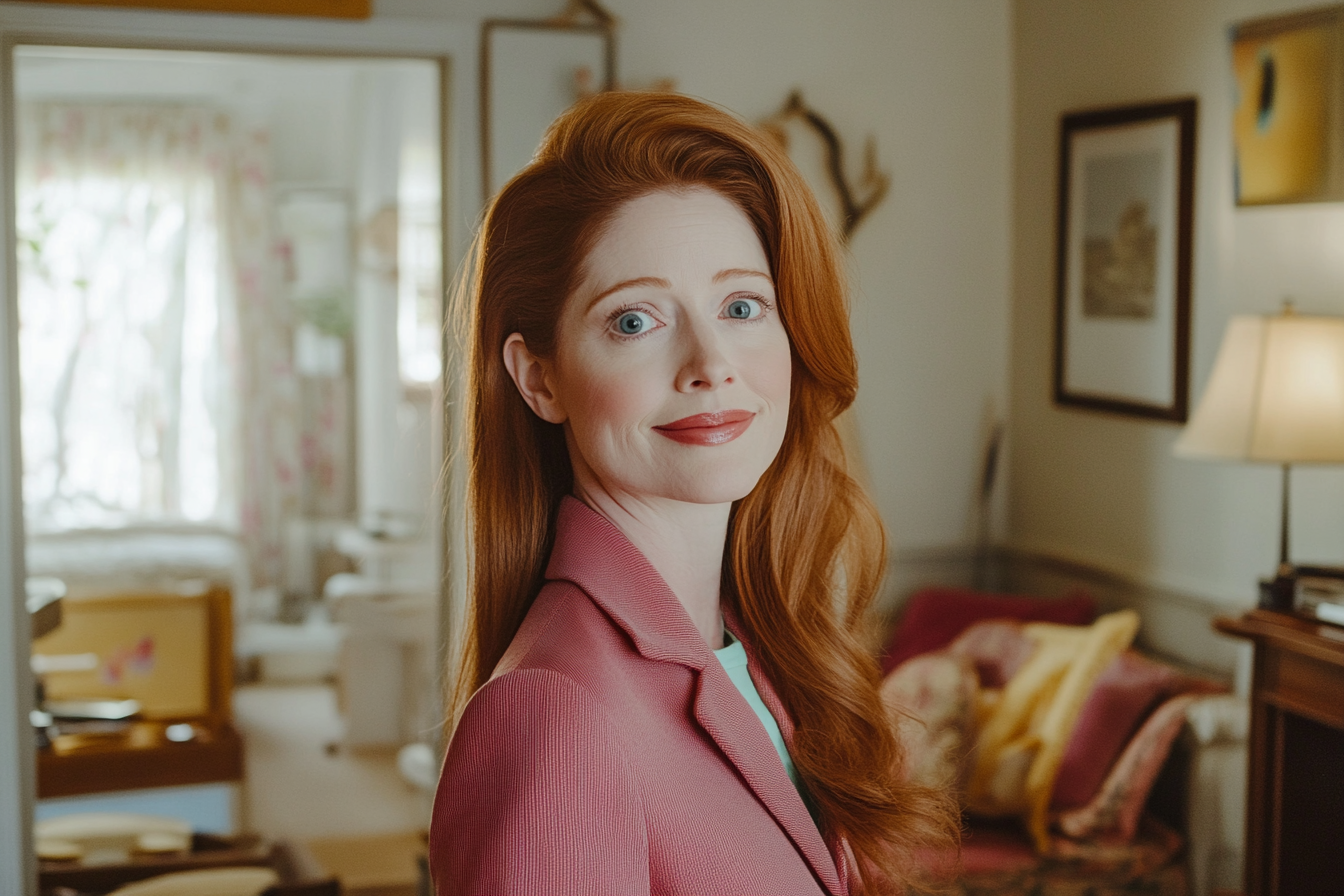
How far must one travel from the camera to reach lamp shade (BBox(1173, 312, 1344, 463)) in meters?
2.56

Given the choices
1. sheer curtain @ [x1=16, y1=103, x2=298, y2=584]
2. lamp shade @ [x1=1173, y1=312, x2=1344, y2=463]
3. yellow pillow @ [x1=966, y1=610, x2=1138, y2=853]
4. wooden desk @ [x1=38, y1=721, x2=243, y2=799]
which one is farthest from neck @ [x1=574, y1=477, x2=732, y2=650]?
sheer curtain @ [x1=16, y1=103, x2=298, y2=584]

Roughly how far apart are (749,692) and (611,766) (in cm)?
27

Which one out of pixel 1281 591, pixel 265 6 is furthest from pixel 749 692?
pixel 265 6

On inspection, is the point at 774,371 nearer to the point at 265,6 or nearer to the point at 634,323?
the point at 634,323

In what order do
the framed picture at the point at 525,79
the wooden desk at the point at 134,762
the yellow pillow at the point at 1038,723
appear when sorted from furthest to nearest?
the wooden desk at the point at 134,762, the framed picture at the point at 525,79, the yellow pillow at the point at 1038,723

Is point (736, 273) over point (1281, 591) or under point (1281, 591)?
over

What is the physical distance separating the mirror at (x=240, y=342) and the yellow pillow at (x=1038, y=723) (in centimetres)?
343

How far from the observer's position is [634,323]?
85cm

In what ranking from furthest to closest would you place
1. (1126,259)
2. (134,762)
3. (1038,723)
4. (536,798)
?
(134,762) < (1126,259) < (1038,723) < (536,798)

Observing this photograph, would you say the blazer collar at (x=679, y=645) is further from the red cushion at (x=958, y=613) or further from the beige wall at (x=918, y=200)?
the beige wall at (x=918, y=200)

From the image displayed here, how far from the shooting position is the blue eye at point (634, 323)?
85 centimetres

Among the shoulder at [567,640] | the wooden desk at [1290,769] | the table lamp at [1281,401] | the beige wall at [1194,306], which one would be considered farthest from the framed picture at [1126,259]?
the shoulder at [567,640]

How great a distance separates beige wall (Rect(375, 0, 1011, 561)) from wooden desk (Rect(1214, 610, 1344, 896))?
1.63 meters

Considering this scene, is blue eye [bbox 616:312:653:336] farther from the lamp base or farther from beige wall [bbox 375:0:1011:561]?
beige wall [bbox 375:0:1011:561]
